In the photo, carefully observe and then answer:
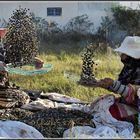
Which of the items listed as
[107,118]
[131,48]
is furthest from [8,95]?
[131,48]

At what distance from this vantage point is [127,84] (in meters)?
6.16

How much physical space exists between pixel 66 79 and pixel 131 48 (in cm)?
314

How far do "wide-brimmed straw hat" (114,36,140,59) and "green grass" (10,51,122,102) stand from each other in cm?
139

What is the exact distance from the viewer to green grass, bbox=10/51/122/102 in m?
8.34

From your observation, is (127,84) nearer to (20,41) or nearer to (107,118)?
(107,118)

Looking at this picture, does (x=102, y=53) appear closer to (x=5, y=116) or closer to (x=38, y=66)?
(x=38, y=66)

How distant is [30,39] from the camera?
6.95m

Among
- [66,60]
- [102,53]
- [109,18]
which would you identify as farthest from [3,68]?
[109,18]

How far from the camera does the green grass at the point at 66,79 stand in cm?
834

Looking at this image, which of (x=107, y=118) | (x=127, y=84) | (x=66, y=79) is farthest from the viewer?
(x=66, y=79)

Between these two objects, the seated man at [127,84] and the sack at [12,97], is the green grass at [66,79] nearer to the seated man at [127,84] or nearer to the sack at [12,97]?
the sack at [12,97]

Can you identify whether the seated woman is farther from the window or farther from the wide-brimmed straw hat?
the window

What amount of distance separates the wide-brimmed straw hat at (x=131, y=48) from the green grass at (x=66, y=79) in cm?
139

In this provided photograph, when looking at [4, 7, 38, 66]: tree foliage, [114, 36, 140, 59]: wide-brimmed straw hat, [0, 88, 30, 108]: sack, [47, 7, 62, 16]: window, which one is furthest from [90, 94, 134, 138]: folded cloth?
[47, 7, 62, 16]: window
